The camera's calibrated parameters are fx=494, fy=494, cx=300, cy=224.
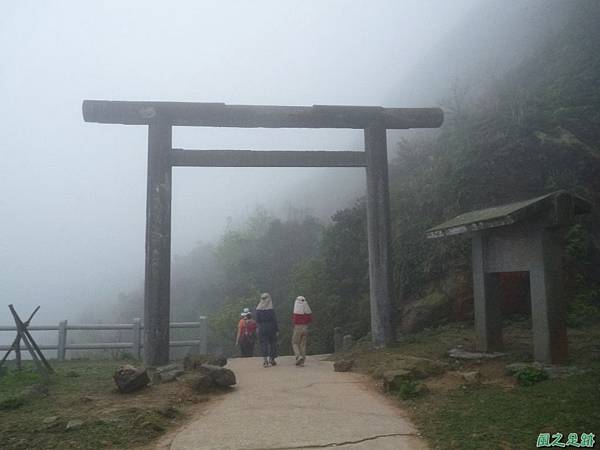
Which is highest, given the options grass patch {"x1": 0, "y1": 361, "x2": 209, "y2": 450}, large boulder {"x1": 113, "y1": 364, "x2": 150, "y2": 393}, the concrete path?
large boulder {"x1": 113, "y1": 364, "x2": 150, "y2": 393}

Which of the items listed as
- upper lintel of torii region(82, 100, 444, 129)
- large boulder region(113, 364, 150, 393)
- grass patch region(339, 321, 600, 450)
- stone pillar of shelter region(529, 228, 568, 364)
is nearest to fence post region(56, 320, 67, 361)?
upper lintel of torii region(82, 100, 444, 129)

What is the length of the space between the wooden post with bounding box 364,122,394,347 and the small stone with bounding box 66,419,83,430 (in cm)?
660

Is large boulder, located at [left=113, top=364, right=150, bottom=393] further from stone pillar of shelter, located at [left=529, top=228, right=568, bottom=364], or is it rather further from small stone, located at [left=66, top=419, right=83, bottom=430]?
stone pillar of shelter, located at [left=529, top=228, right=568, bottom=364]

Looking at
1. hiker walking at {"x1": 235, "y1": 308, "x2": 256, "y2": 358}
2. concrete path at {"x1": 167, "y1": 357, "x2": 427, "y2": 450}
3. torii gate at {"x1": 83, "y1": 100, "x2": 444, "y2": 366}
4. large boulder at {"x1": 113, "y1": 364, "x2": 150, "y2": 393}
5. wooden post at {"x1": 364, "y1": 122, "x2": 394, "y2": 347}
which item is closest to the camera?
concrete path at {"x1": 167, "y1": 357, "x2": 427, "y2": 450}

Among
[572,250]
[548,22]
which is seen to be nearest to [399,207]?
[572,250]

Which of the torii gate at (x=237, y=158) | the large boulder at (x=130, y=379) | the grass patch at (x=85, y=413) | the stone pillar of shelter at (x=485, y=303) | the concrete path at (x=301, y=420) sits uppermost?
the torii gate at (x=237, y=158)

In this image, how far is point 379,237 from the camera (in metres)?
10.8

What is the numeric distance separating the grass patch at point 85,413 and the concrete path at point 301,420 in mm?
433

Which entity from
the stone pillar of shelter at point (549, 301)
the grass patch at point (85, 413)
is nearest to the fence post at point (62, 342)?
the grass patch at point (85, 413)

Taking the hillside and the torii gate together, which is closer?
the torii gate

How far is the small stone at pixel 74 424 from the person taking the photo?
527cm

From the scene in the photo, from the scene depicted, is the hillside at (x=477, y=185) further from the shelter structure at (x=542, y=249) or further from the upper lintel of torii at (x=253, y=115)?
the shelter structure at (x=542, y=249)

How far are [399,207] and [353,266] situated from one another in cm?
257

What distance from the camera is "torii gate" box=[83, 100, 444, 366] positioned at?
978 centimetres
